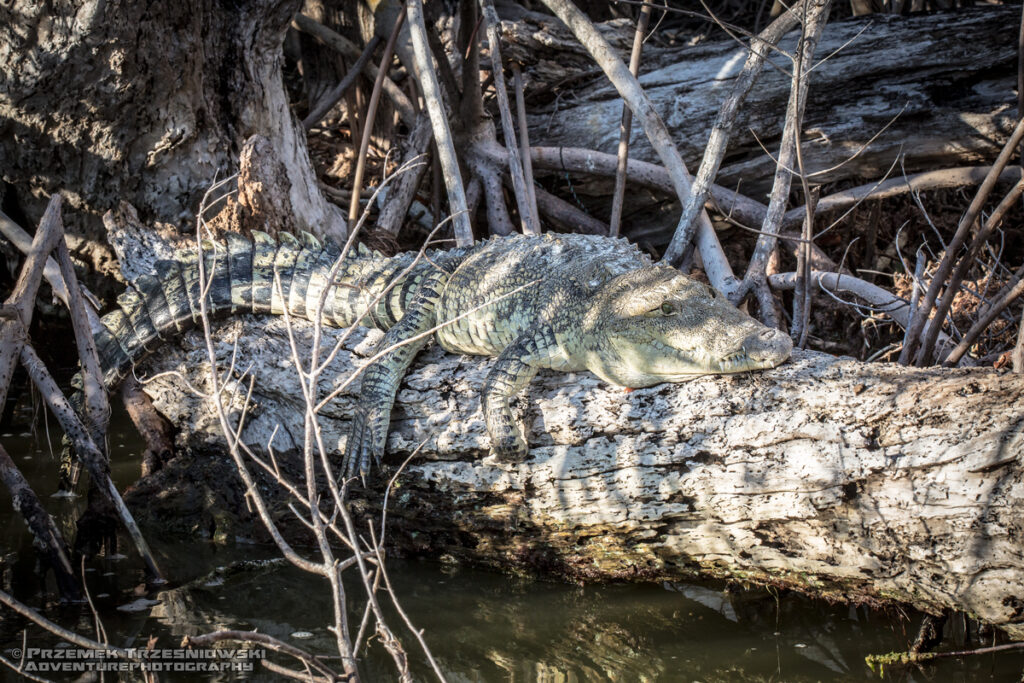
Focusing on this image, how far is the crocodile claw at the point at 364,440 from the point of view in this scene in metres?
3.24

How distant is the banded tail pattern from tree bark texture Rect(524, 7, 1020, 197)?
7.67 feet

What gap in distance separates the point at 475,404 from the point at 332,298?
108cm

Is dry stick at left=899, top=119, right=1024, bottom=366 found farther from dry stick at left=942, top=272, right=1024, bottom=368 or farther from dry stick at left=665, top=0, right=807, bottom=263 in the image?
dry stick at left=665, top=0, right=807, bottom=263

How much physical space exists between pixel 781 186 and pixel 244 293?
261 centimetres

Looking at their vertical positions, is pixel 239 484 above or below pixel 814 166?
below

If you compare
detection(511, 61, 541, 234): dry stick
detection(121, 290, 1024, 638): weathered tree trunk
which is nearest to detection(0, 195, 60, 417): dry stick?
detection(121, 290, 1024, 638): weathered tree trunk

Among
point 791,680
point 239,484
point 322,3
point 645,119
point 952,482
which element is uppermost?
point 322,3

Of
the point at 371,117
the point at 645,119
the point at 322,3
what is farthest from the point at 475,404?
the point at 322,3

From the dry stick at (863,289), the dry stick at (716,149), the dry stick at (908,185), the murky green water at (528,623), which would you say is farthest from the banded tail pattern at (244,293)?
the dry stick at (908,185)

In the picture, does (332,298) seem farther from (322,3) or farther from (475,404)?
(322,3)

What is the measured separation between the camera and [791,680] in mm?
2566

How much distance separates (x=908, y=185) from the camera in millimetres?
4707

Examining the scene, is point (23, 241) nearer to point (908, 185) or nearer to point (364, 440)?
point (364, 440)

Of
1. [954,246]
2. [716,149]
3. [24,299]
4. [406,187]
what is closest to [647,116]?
[716,149]
